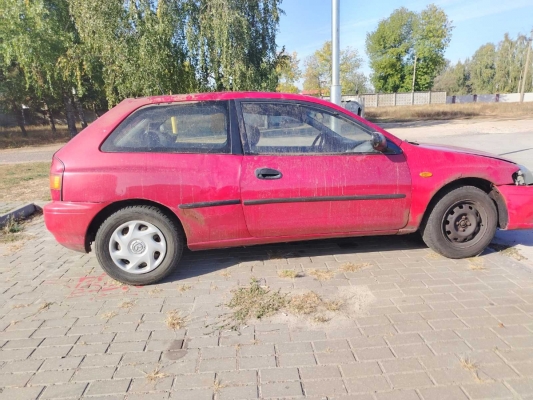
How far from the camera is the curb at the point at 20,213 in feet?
17.9

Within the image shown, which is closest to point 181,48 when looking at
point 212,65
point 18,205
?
point 212,65

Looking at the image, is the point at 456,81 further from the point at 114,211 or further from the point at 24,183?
the point at 114,211

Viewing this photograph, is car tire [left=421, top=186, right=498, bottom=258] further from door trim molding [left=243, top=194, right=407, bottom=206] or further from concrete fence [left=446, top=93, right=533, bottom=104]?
concrete fence [left=446, top=93, right=533, bottom=104]

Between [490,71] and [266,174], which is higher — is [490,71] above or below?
above

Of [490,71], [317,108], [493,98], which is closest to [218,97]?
[317,108]

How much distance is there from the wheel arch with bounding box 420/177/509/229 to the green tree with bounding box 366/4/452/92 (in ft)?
200

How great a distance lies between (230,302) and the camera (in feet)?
10.2

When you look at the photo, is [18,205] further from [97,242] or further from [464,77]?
[464,77]

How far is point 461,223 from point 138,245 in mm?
3221

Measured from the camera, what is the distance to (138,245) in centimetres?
340

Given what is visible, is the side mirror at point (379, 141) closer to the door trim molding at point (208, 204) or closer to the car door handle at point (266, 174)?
the car door handle at point (266, 174)

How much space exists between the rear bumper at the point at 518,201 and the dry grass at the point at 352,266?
152 cm

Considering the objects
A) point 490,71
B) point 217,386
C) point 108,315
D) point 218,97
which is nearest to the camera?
point 217,386

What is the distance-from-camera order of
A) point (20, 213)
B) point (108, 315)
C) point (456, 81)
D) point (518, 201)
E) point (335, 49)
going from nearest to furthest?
point (108, 315) < point (518, 201) < point (20, 213) < point (335, 49) < point (456, 81)
